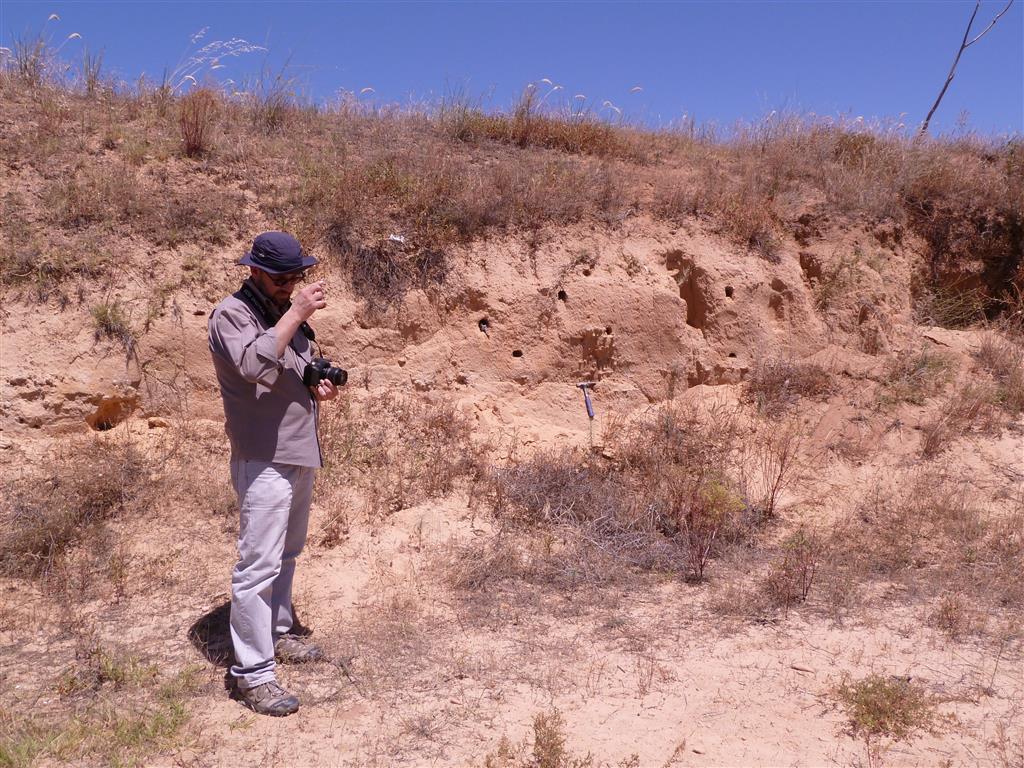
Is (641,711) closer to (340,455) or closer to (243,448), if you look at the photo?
(243,448)

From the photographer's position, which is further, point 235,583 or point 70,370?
point 70,370

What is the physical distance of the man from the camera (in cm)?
350

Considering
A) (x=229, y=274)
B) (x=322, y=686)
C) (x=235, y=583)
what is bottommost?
(x=322, y=686)

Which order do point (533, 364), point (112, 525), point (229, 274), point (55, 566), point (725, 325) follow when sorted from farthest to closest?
point (725, 325) < point (533, 364) < point (229, 274) < point (112, 525) < point (55, 566)

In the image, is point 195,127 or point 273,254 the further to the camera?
point 195,127

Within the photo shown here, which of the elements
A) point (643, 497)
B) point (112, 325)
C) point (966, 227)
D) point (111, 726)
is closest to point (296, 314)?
point (111, 726)

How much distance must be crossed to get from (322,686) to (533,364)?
3.69m

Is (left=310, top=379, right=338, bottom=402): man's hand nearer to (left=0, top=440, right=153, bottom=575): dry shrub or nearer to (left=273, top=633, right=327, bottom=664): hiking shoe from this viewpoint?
(left=273, top=633, right=327, bottom=664): hiking shoe

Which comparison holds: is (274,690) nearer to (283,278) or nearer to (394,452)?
(283,278)

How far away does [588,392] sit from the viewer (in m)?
7.07

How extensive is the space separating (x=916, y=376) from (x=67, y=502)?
689 centimetres

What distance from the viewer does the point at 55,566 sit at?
15.5 ft

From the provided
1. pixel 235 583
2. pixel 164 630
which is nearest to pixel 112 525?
pixel 164 630

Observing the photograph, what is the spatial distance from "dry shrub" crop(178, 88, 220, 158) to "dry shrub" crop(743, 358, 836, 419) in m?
5.29
